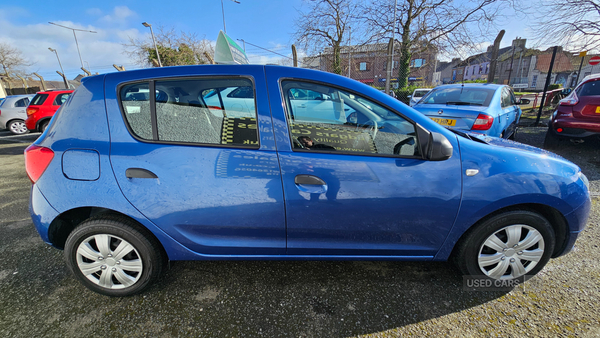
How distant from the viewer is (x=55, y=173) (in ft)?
5.58

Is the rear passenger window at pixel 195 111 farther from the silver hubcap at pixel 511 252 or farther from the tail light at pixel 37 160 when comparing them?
the silver hubcap at pixel 511 252

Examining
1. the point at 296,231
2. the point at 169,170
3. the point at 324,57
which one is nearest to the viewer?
the point at 169,170

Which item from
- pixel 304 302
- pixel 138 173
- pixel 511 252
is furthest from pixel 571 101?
pixel 138 173

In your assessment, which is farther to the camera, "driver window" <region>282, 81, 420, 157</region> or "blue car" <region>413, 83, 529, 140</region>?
"blue car" <region>413, 83, 529, 140</region>

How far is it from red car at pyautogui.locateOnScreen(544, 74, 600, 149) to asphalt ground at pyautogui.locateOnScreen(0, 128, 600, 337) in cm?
344

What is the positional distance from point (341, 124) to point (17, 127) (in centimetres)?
1371

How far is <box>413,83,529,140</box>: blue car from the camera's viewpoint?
4.29m

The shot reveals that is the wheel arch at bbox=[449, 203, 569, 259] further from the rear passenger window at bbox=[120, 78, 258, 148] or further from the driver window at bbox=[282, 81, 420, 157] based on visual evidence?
the rear passenger window at bbox=[120, 78, 258, 148]

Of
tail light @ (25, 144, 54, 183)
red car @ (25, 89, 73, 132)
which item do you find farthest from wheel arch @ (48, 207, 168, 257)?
red car @ (25, 89, 73, 132)

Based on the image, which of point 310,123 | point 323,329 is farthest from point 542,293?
point 310,123

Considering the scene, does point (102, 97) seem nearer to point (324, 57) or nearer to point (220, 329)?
point (220, 329)

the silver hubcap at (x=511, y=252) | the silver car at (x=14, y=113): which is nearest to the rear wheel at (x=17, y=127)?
the silver car at (x=14, y=113)

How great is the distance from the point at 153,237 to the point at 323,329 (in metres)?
1.32

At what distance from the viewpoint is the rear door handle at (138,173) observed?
5.47ft
